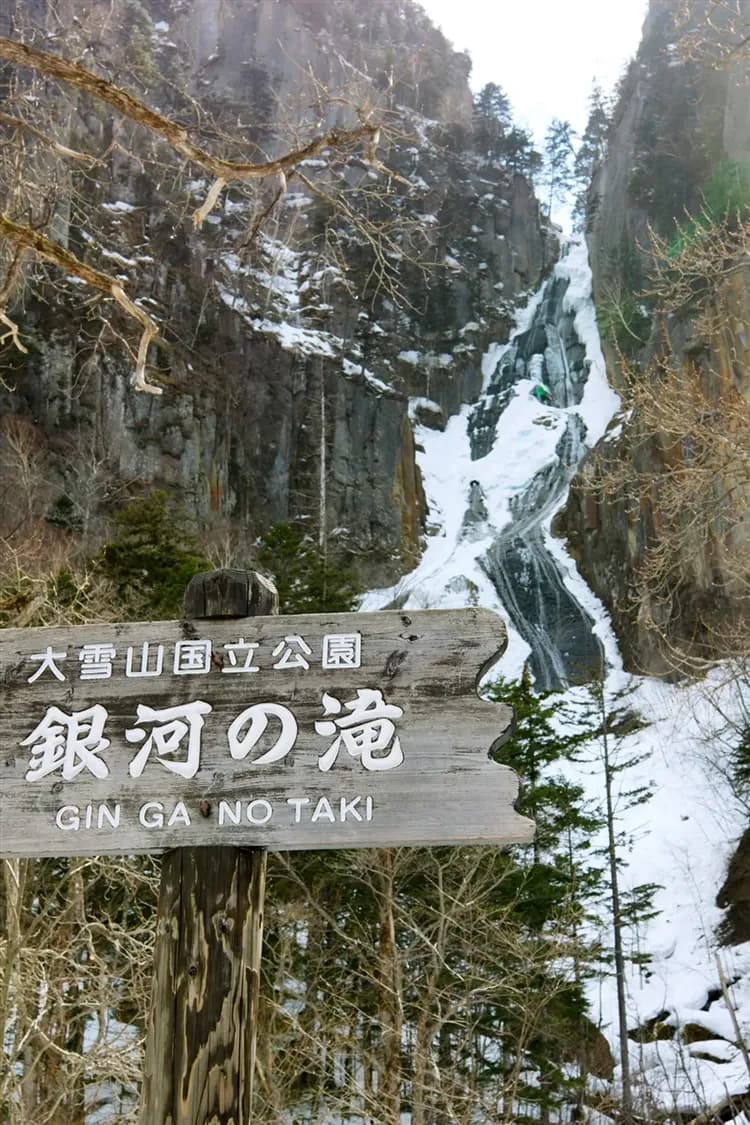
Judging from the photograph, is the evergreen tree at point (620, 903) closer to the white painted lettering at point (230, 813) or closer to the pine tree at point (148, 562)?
the pine tree at point (148, 562)

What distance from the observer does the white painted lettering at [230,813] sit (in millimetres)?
2188

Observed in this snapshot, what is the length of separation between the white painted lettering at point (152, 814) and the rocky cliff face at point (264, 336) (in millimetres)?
20774

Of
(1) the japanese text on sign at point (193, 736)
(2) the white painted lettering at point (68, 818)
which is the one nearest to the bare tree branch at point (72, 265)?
(1) the japanese text on sign at point (193, 736)

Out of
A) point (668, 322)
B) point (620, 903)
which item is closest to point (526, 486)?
point (668, 322)

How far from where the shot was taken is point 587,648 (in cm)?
3156

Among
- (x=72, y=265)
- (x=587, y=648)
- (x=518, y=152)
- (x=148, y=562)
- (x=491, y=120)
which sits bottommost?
(x=72, y=265)

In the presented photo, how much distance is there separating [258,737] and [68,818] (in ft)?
1.53

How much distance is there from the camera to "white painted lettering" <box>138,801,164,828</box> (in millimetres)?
2205

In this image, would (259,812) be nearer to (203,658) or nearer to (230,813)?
(230,813)

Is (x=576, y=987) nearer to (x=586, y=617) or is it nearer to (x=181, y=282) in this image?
(x=586, y=617)

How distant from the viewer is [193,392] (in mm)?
34375

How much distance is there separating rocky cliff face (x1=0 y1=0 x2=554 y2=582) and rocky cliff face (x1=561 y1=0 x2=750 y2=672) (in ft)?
20.3

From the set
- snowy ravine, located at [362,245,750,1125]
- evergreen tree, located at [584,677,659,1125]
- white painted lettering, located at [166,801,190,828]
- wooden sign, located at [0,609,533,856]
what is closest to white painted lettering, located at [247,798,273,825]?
wooden sign, located at [0,609,533,856]

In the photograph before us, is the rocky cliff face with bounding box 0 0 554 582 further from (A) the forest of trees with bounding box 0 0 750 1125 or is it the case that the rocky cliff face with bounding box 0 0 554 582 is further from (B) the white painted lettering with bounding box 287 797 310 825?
(B) the white painted lettering with bounding box 287 797 310 825
